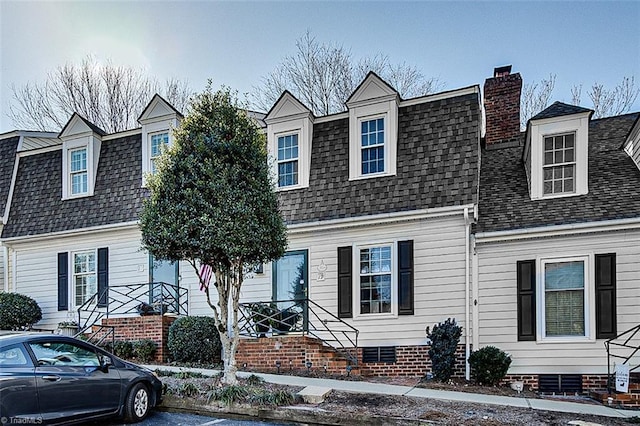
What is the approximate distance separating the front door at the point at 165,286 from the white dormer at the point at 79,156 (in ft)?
10.4

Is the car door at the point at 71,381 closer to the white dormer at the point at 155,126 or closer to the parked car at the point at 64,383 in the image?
the parked car at the point at 64,383

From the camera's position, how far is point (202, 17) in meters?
11.3

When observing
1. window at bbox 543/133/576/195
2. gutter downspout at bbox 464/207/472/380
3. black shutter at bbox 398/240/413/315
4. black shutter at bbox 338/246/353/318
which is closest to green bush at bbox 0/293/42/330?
black shutter at bbox 338/246/353/318

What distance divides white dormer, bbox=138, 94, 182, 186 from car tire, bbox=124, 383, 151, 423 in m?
7.64

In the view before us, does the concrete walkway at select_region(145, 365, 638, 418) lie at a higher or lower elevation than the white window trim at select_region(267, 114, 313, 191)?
lower

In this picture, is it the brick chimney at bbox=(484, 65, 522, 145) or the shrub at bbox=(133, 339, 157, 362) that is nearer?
the shrub at bbox=(133, 339, 157, 362)

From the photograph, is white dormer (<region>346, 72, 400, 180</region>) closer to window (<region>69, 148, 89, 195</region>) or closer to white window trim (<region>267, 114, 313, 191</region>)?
white window trim (<region>267, 114, 313, 191</region>)

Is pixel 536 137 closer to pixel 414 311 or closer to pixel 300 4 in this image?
pixel 414 311

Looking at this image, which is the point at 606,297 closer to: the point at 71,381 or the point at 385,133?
the point at 385,133

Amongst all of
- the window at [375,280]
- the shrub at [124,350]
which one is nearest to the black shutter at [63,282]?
the shrub at [124,350]

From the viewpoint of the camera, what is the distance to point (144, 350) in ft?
37.2

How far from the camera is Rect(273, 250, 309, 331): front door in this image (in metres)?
11.7

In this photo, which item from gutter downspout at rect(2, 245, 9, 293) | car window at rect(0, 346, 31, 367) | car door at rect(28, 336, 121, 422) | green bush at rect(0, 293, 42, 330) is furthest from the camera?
gutter downspout at rect(2, 245, 9, 293)

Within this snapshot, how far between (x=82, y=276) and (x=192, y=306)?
3.62 meters
